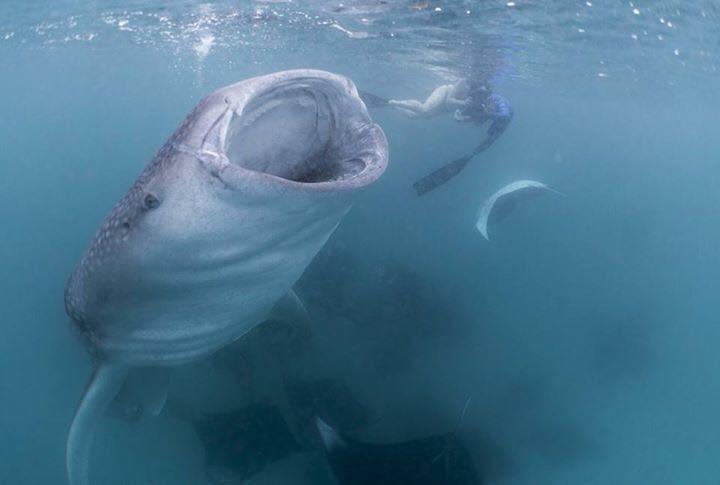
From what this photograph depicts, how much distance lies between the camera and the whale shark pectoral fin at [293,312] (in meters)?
5.23

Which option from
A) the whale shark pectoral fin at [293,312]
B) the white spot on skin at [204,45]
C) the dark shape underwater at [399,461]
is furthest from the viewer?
the white spot on skin at [204,45]

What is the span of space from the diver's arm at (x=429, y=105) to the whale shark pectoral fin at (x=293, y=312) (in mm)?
7723

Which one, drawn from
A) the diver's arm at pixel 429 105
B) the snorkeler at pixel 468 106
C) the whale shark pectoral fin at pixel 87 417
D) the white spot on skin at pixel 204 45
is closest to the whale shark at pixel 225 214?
the whale shark pectoral fin at pixel 87 417

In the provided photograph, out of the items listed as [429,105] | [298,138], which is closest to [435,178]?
[429,105]

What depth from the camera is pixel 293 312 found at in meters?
→ 5.43

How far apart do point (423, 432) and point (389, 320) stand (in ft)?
8.42

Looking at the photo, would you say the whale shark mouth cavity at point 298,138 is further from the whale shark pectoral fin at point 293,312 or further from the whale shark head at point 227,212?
the whale shark pectoral fin at point 293,312

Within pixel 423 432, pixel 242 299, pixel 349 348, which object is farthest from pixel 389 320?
pixel 242 299

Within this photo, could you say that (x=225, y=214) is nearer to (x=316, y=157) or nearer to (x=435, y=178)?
(x=316, y=157)

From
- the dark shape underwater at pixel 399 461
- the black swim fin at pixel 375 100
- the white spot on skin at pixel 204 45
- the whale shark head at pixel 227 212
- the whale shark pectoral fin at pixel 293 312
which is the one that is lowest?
the white spot on skin at pixel 204 45

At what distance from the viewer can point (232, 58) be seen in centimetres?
3052

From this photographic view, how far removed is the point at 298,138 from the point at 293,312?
3089 millimetres

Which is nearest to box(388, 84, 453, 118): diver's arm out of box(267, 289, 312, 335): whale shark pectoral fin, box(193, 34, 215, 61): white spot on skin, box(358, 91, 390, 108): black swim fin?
box(358, 91, 390, 108): black swim fin

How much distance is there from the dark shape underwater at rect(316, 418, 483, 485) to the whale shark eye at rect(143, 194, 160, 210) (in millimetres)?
4074
